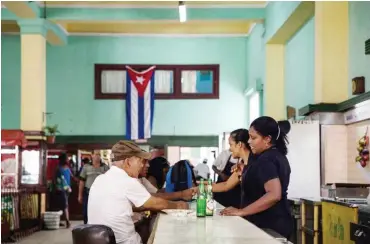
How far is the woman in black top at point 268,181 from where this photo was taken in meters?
4.22

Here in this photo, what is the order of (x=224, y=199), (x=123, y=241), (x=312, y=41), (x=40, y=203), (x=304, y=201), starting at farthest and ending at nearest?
1. (x=40, y=203)
2. (x=312, y=41)
3. (x=304, y=201)
4. (x=224, y=199)
5. (x=123, y=241)

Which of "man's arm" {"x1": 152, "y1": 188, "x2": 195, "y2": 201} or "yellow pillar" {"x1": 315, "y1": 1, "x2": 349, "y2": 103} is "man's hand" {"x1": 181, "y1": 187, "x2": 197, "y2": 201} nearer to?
"man's arm" {"x1": 152, "y1": 188, "x2": 195, "y2": 201}

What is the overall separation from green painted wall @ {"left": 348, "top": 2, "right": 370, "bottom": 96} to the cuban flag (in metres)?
8.38

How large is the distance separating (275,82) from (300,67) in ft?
5.48

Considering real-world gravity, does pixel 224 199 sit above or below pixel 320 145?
below

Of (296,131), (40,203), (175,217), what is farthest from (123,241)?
(40,203)

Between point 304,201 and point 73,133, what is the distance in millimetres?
10318

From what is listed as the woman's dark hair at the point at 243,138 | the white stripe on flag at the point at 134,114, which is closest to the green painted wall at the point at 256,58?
the white stripe on flag at the point at 134,114

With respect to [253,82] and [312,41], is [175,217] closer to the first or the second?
[312,41]

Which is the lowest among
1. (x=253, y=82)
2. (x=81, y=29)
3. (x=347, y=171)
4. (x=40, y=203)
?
(x=40, y=203)

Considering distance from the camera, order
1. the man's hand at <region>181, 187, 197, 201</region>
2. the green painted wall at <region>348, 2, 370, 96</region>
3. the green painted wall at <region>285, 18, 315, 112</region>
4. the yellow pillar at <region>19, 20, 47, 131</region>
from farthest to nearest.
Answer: the yellow pillar at <region>19, 20, 47, 131</region>
the green painted wall at <region>285, 18, 315, 112</region>
the green painted wall at <region>348, 2, 370, 96</region>
the man's hand at <region>181, 187, 197, 201</region>

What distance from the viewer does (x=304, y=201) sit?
24.2 feet

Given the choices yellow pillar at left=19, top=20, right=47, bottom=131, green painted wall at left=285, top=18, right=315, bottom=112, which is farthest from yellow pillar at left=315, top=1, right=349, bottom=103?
yellow pillar at left=19, top=20, right=47, bottom=131

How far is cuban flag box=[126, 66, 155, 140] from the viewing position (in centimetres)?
1631
